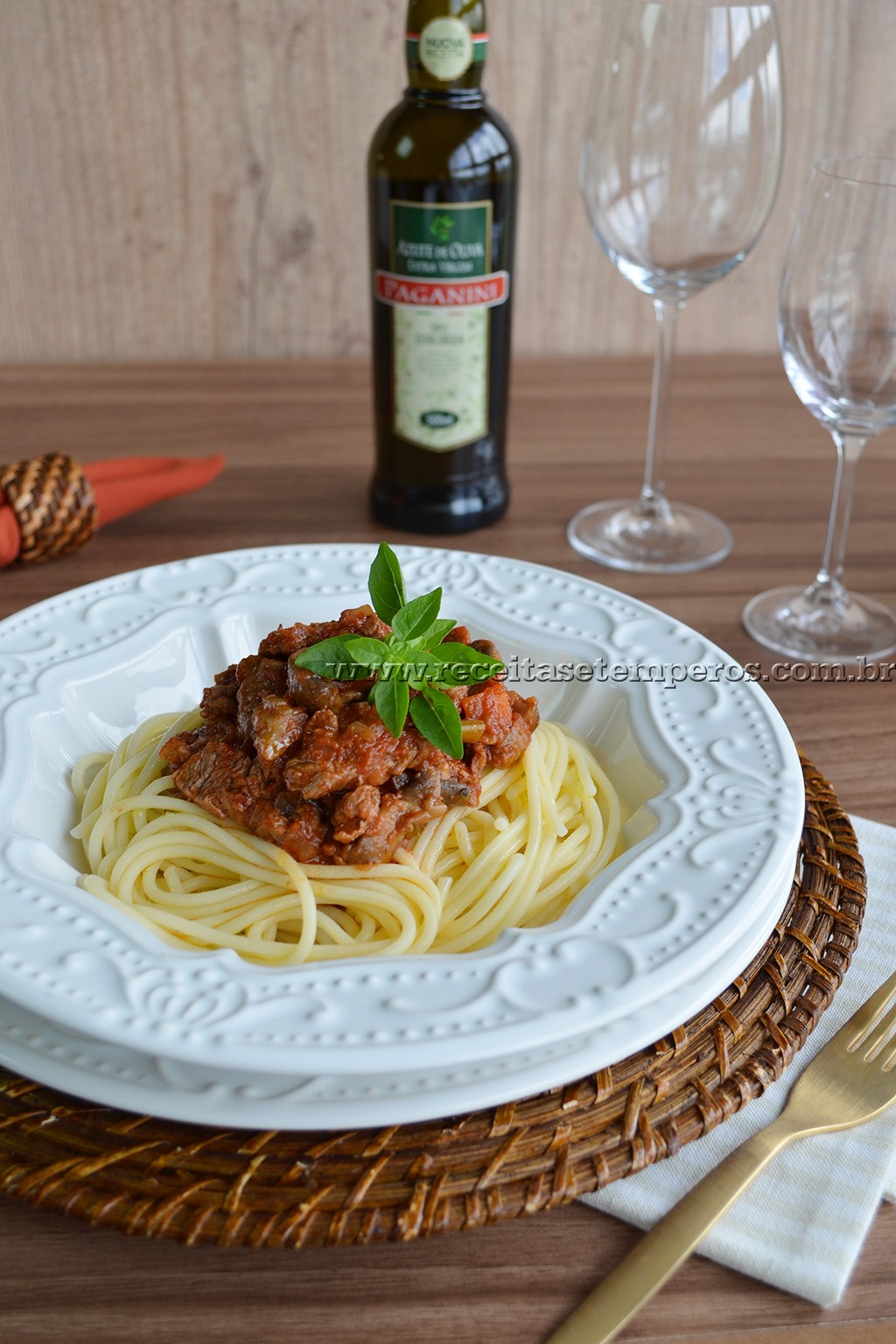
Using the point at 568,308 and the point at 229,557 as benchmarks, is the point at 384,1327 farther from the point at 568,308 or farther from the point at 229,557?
the point at 568,308

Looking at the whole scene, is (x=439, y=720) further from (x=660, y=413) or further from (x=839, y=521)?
(x=660, y=413)

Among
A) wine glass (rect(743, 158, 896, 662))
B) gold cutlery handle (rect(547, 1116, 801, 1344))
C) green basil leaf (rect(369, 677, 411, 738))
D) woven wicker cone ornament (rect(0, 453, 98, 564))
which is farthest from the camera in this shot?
woven wicker cone ornament (rect(0, 453, 98, 564))

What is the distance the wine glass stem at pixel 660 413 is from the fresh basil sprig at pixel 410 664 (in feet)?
3.74

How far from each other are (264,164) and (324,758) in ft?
8.01

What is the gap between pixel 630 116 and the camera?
7.30 ft

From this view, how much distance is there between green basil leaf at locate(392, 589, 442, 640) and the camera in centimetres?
154

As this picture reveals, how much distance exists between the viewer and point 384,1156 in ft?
3.66

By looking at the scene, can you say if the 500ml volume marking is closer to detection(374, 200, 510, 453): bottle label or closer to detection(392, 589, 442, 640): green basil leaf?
detection(374, 200, 510, 453): bottle label

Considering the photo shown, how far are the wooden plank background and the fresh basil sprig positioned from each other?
2.20m

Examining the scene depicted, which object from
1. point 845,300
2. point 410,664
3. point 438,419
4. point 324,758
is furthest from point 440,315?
point 324,758

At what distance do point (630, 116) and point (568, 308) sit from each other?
57.9 inches

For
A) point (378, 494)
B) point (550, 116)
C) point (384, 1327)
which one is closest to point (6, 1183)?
point (384, 1327)

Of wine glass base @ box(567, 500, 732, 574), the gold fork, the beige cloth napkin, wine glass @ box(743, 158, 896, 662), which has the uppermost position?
wine glass @ box(743, 158, 896, 662)

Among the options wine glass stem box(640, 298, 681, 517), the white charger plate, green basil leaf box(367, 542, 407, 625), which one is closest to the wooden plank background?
wine glass stem box(640, 298, 681, 517)
